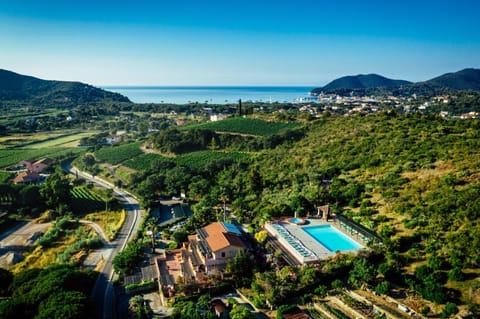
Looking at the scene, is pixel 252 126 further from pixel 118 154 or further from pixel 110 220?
pixel 110 220

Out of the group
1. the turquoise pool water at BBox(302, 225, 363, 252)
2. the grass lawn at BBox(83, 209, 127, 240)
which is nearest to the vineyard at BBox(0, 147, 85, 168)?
the grass lawn at BBox(83, 209, 127, 240)

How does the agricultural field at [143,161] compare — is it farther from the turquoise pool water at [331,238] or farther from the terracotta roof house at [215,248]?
the turquoise pool water at [331,238]

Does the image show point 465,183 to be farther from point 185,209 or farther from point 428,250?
point 185,209

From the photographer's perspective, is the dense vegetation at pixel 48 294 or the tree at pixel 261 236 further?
the tree at pixel 261 236

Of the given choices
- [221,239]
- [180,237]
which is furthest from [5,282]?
[221,239]

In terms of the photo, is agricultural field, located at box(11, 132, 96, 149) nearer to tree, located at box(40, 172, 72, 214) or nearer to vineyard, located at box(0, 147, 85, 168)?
vineyard, located at box(0, 147, 85, 168)

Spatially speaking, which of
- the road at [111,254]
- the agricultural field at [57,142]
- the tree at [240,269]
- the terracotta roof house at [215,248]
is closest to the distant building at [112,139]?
the agricultural field at [57,142]
